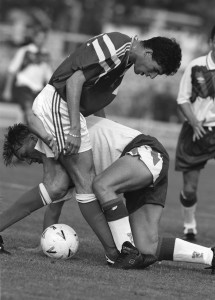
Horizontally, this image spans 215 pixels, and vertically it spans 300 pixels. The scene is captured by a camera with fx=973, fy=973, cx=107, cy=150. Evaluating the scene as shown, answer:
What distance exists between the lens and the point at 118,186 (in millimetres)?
7438

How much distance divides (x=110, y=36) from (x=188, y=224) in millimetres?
3334

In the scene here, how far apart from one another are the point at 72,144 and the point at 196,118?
312 centimetres

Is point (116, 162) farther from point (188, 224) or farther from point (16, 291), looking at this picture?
point (188, 224)

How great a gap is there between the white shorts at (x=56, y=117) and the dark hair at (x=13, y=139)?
0.74 ft

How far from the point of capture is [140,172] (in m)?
7.45

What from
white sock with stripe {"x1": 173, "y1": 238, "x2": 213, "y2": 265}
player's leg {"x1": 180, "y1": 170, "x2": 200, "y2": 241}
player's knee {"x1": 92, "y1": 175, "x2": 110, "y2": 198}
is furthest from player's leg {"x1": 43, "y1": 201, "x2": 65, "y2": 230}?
player's leg {"x1": 180, "y1": 170, "x2": 200, "y2": 241}

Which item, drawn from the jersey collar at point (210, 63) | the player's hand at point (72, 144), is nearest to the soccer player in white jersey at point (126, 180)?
the player's hand at point (72, 144)

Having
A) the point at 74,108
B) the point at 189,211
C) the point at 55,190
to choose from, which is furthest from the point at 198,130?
the point at 74,108

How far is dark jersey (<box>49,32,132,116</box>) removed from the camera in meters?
7.44

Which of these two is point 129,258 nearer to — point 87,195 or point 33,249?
point 87,195

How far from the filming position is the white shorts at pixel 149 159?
751cm

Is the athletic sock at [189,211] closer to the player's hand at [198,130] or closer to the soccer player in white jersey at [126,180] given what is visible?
the player's hand at [198,130]

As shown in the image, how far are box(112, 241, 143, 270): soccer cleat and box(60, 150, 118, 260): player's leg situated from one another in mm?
157

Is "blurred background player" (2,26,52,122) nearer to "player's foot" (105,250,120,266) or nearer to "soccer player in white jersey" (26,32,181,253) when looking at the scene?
"soccer player in white jersey" (26,32,181,253)
